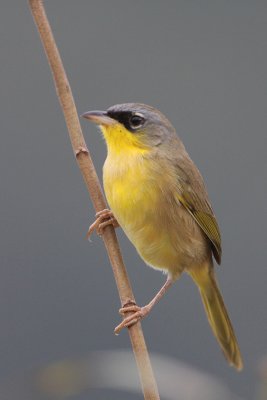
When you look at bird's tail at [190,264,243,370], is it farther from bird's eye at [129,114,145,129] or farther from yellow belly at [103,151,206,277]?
bird's eye at [129,114,145,129]

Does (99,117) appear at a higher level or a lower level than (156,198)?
higher

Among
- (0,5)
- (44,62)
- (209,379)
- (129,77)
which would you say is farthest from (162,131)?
(0,5)

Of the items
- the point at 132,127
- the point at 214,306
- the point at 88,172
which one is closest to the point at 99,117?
the point at 132,127

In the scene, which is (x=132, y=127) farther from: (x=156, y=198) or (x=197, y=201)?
(x=197, y=201)

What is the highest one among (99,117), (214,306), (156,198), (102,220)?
(99,117)

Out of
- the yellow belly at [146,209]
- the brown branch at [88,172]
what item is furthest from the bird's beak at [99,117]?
the brown branch at [88,172]
